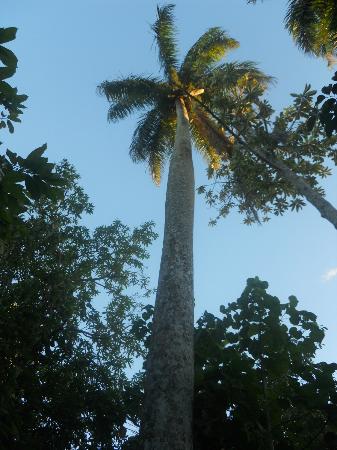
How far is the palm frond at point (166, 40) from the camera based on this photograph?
15289 millimetres

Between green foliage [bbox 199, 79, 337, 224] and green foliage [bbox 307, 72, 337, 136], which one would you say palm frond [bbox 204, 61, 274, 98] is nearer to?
green foliage [bbox 199, 79, 337, 224]

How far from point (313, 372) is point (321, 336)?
0.82 metres

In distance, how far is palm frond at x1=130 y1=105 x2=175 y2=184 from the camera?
1556 cm

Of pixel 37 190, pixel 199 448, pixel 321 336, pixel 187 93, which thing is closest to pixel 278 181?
pixel 187 93

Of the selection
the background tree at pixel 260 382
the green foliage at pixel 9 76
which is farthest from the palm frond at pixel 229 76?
the green foliage at pixel 9 76

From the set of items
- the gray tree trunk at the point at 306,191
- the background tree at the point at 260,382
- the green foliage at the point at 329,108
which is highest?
the gray tree trunk at the point at 306,191

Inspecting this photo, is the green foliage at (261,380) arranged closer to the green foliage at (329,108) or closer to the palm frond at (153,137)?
the green foliage at (329,108)

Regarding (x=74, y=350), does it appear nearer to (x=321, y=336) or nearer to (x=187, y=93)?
(x=321, y=336)

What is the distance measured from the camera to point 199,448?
16.3 ft

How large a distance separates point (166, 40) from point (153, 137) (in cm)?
354

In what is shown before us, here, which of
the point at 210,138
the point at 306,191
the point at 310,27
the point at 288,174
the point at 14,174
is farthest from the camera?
the point at 210,138

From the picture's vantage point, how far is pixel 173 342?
A: 586 cm

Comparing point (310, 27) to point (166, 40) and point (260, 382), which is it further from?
point (260, 382)

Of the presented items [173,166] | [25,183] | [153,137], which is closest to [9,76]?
[25,183]
